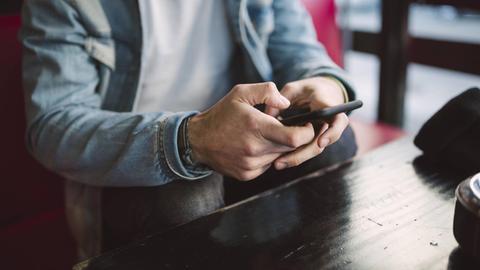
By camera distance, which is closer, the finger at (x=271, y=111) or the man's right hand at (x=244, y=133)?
the man's right hand at (x=244, y=133)

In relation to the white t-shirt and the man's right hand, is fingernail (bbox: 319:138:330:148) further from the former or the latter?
the white t-shirt

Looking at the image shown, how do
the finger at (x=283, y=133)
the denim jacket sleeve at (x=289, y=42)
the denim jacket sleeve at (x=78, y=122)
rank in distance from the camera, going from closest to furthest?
1. the finger at (x=283, y=133)
2. the denim jacket sleeve at (x=78, y=122)
3. the denim jacket sleeve at (x=289, y=42)

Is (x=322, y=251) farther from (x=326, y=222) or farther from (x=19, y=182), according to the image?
(x=19, y=182)

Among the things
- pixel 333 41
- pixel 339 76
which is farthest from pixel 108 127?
pixel 333 41

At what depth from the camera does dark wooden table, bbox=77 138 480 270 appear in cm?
65

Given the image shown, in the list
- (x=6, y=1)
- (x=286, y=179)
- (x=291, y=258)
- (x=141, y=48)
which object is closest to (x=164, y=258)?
(x=291, y=258)

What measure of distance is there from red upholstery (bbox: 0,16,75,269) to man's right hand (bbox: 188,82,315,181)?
696mm

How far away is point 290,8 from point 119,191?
73cm

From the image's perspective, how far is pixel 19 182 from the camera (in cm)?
130

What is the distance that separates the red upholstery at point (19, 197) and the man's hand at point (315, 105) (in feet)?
2.56

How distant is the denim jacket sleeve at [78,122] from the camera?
32.2 inches

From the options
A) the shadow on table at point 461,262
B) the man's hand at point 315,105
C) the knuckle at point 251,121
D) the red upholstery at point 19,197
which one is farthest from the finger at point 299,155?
the red upholstery at point 19,197

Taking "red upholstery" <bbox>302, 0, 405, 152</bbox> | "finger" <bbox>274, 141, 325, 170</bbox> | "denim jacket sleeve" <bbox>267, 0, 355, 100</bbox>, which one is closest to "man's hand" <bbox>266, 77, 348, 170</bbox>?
"finger" <bbox>274, 141, 325, 170</bbox>

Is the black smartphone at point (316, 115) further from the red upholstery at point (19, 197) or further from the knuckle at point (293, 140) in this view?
the red upholstery at point (19, 197)
